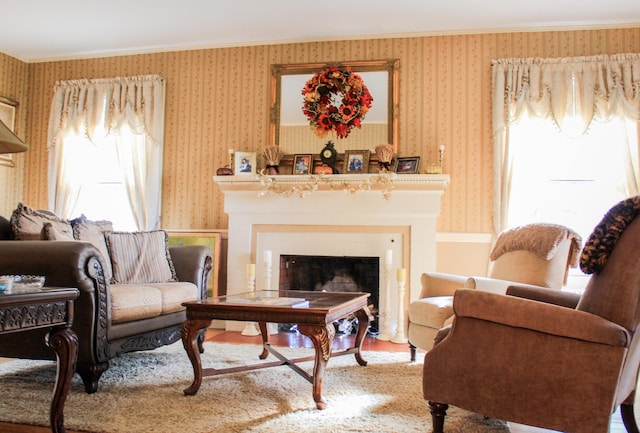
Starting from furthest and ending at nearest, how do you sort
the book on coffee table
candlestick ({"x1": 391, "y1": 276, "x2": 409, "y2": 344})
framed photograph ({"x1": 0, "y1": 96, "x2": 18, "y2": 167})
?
framed photograph ({"x1": 0, "y1": 96, "x2": 18, "y2": 167}), candlestick ({"x1": 391, "y1": 276, "x2": 409, "y2": 344}), the book on coffee table

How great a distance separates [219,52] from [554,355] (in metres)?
4.57

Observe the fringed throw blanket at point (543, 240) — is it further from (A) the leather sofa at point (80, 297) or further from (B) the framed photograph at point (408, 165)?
(A) the leather sofa at point (80, 297)

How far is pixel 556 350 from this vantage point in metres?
1.75

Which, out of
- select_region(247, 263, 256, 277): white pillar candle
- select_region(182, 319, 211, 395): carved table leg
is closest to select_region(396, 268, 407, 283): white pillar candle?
select_region(247, 263, 256, 277): white pillar candle

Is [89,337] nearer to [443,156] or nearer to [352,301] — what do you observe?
[352,301]

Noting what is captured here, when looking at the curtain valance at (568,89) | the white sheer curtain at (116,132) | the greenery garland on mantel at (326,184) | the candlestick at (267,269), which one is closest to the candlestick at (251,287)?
the candlestick at (267,269)

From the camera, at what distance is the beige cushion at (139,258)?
348cm

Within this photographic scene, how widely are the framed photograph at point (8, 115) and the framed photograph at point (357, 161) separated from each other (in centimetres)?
361

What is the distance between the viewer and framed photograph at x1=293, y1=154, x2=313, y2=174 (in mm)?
4944

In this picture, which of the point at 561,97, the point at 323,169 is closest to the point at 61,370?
the point at 323,169

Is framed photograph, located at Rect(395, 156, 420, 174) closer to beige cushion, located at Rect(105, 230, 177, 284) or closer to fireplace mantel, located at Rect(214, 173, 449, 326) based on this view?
fireplace mantel, located at Rect(214, 173, 449, 326)

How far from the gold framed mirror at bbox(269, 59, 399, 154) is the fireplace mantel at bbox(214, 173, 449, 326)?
47 cm

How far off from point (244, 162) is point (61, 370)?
3291 mm

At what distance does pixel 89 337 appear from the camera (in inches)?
102
